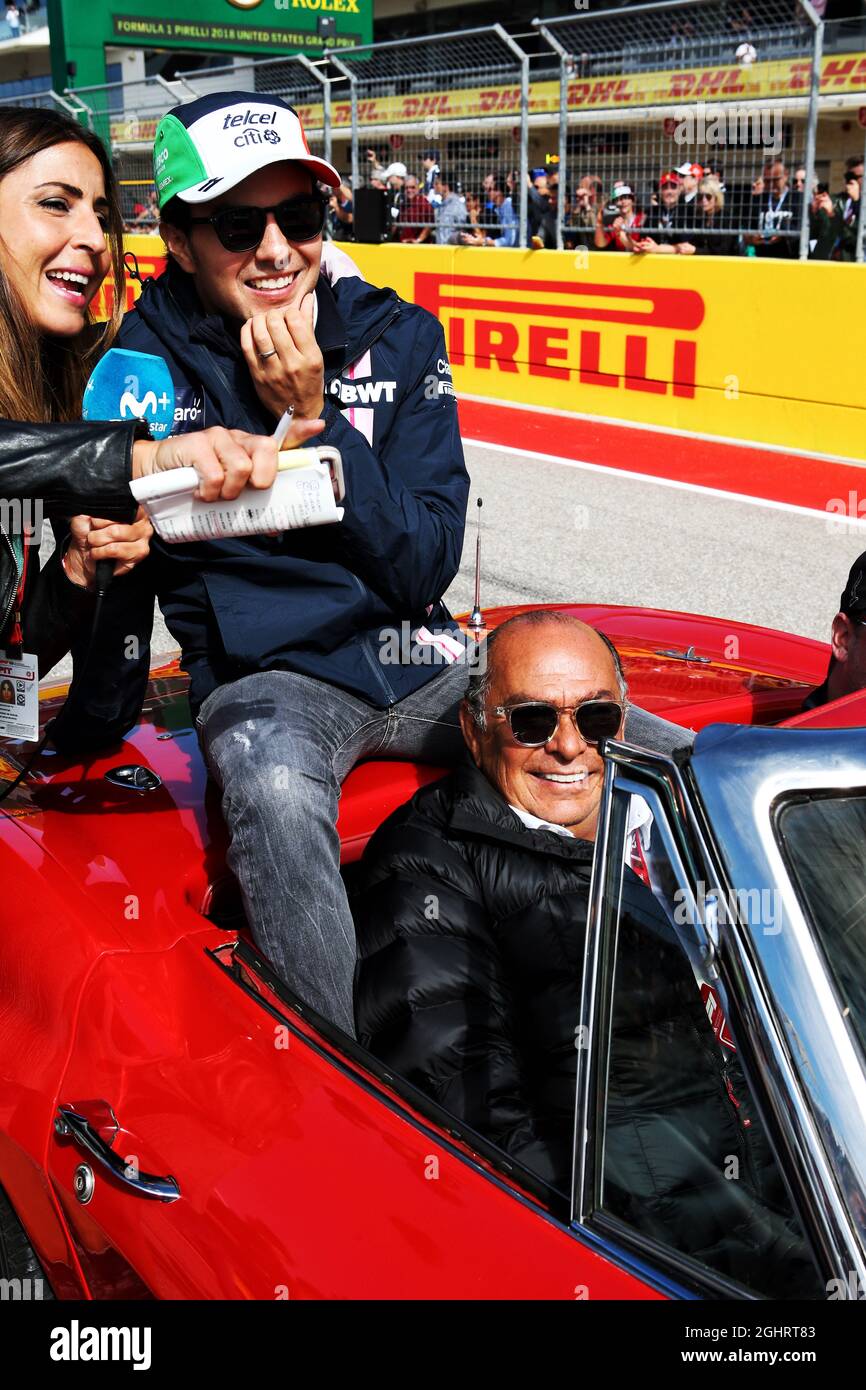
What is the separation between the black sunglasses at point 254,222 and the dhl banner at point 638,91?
8729 mm

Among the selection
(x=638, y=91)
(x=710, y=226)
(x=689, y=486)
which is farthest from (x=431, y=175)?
(x=689, y=486)

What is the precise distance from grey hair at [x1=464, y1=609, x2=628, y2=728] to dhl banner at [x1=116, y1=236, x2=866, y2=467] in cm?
750

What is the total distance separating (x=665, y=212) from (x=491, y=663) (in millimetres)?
9477

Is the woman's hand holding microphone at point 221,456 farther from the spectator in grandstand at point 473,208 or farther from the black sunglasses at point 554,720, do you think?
the spectator in grandstand at point 473,208

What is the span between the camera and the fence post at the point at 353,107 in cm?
1434

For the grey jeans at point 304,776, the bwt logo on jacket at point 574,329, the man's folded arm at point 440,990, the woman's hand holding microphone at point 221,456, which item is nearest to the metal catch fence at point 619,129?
the bwt logo on jacket at point 574,329

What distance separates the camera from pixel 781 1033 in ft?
4.30

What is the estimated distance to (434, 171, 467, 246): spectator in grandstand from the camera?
13586 mm

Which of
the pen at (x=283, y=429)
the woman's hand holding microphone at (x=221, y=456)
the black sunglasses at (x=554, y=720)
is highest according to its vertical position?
the pen at (x=283, y=429)

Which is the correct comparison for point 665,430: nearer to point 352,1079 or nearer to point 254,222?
A: point 254,222

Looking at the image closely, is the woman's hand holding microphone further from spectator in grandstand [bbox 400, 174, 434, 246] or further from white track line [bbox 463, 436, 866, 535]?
spectator in grandstand [bbox 400, 174, 434, 246]

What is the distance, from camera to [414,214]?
14.2m

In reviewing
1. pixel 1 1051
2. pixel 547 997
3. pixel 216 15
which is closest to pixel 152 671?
pixel 1 1051

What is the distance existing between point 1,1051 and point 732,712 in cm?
165
